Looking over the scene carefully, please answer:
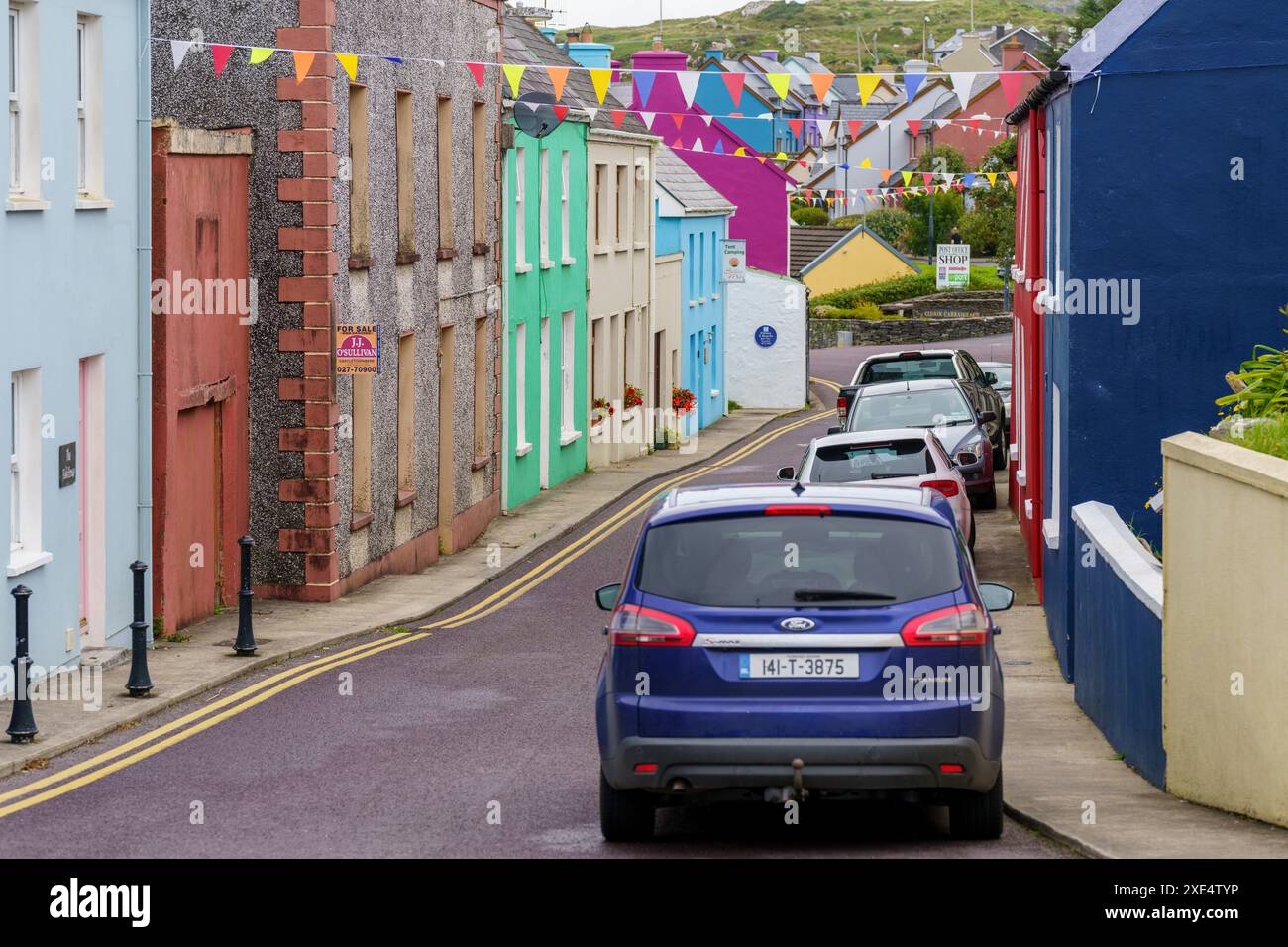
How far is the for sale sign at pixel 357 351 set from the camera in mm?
22141

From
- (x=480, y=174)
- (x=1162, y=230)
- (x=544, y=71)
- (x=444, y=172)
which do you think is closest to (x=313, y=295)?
(x=444, y=172)

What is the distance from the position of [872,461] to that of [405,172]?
794cm

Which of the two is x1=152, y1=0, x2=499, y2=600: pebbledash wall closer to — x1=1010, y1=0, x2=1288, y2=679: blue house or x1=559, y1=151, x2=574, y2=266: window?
x1=1010, y1=0, x2=1288, y2=679: blue house

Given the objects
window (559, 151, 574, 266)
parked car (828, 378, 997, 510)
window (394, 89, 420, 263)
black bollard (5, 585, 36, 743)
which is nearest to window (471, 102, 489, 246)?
window (394, 89, 420, 263)

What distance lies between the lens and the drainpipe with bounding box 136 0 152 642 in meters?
18.1

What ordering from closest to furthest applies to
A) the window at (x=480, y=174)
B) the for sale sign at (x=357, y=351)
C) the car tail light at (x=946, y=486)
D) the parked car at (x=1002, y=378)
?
the car tail light at (x=946, y=486) < the for sale sign at (x=357, y=351) < the window at (x=480, y=174) < the parked car at (x=1002, y=378)

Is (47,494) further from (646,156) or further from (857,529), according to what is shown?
(646,156)

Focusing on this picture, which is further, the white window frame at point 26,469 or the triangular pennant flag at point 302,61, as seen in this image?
the triangular pennant flag at point 302,61

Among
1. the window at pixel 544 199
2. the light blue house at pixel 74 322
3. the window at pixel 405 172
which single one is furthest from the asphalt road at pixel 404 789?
the window at pixel 544 199

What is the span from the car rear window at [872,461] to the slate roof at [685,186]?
90.5ft

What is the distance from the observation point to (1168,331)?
16375mm

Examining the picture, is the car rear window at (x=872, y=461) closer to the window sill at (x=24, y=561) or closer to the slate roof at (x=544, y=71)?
the window sill at (x=24, y=561)
